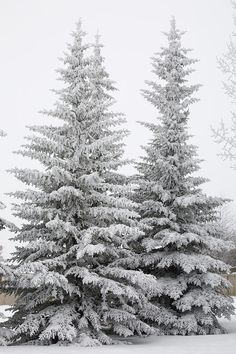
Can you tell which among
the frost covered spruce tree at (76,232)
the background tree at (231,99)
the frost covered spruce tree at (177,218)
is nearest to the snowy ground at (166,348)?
the frost covered spruce tree at (76,232)


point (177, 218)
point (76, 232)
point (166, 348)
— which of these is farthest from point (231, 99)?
point (166, 348)

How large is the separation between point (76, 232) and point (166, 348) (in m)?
3.63

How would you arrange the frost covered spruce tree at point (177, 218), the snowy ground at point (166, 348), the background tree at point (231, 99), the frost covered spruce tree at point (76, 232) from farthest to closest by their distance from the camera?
the background tree at point (231, 99), the frost covered spruce tree at point (177, 218), the frost covered spruce tree at point (76, 232), the snowy ground at point (166, 348)

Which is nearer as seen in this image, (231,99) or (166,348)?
(166,348)

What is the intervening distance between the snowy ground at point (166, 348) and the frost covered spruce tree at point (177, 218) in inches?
38.0

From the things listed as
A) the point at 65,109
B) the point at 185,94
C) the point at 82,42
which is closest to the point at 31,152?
the point at 65,109

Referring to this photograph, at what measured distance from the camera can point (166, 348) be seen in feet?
34.4

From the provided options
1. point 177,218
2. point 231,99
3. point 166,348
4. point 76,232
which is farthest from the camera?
point 177,218

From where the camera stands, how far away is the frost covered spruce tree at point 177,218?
1309 centimetres

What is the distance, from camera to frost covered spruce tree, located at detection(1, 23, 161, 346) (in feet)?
36.4

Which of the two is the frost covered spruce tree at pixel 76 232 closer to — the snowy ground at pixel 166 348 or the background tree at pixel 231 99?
the snowy ground at pixel 166 348

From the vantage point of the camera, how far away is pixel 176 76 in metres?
15.0

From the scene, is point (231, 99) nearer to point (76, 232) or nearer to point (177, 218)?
point (177, 218)

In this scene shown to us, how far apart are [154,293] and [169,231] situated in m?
1.94
